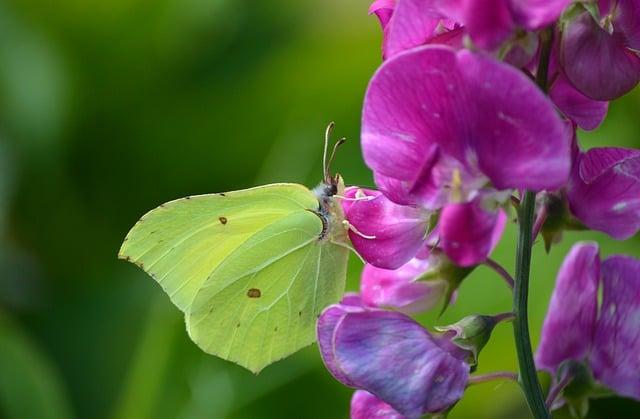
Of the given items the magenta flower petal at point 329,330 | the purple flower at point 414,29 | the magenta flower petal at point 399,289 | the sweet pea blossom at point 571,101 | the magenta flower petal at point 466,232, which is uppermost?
the purple flower at point 414,29

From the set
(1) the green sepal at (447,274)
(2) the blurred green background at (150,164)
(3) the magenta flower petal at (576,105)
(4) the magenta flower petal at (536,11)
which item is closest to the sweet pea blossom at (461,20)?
(4) the magenta flower petal at (536,11)

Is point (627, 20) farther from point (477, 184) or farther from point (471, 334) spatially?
point (471, 334)

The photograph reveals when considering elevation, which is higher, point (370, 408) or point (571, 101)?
point (571, 101)

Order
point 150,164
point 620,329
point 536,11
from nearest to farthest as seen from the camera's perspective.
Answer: point 536,11
point 620,329
point 150,164

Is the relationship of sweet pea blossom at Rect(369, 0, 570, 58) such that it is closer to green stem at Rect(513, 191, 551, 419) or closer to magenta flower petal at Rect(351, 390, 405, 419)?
green stem at Rect(513, 191, 551, 419)

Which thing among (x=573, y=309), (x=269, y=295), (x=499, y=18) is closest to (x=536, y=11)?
(x=499, y=18)

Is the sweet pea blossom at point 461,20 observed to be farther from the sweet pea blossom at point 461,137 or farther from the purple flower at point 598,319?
the purple flower at point 598,319
